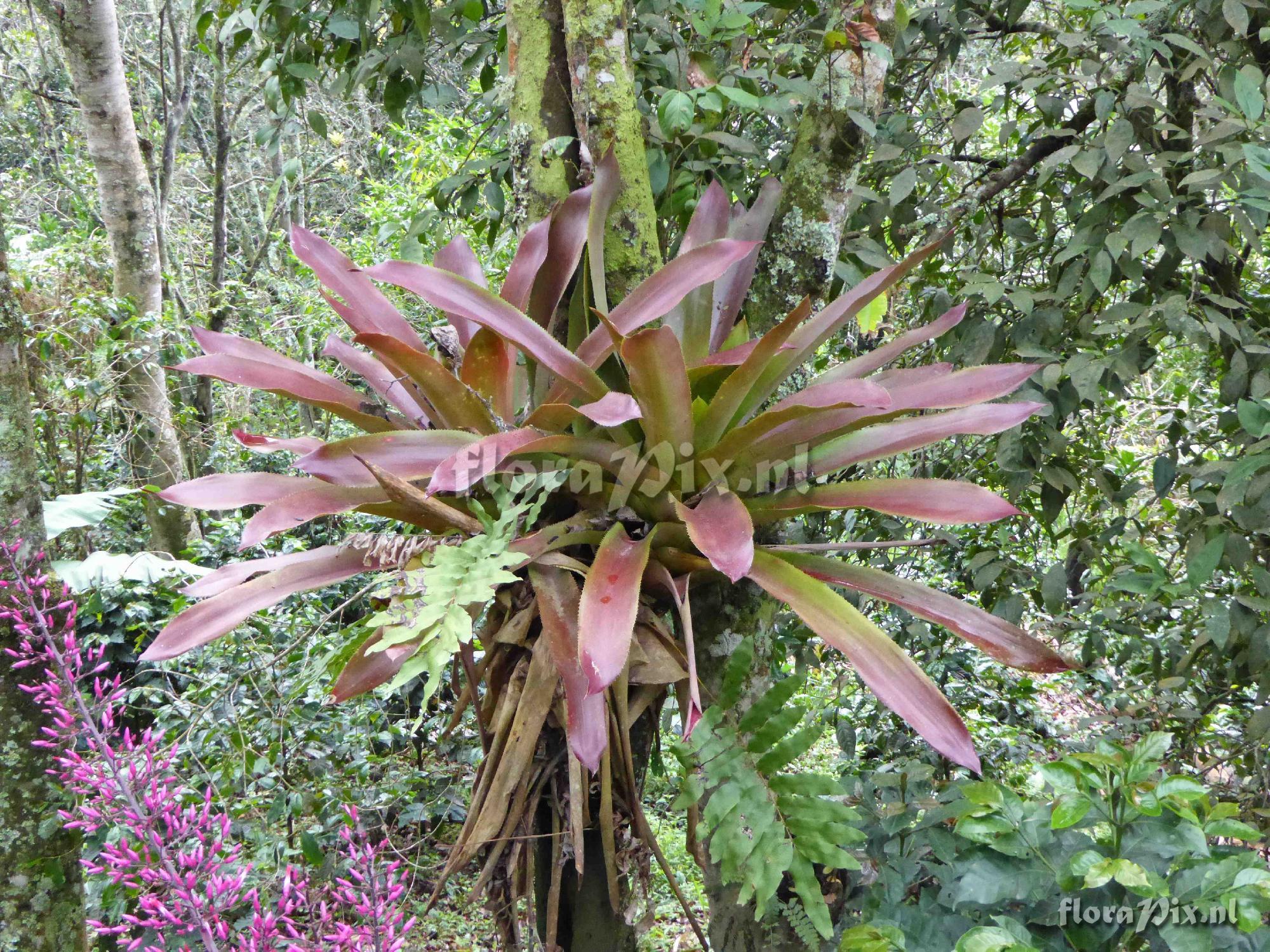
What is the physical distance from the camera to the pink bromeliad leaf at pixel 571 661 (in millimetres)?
1029

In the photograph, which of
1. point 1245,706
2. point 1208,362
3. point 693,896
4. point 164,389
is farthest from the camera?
point 164,389

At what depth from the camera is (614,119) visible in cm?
145

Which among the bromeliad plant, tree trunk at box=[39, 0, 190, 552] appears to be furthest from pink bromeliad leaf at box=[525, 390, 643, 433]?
tree trunk at box=[39, 0, 190, 552]

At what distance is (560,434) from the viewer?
1220 mm

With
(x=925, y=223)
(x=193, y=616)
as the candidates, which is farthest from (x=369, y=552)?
(x=925, y=223)

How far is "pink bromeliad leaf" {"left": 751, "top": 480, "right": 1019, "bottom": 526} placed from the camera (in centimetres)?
116

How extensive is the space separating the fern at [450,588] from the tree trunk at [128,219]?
326 centimetres

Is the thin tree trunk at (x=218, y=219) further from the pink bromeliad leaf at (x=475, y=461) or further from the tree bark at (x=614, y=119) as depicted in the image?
the pink bromeliad leaf at (x=475, y=461)

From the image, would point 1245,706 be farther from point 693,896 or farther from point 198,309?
point 198,309

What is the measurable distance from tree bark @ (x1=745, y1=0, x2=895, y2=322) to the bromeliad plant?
100mm

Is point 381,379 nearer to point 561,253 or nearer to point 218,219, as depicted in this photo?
point 561,253

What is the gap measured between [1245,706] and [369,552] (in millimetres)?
2213

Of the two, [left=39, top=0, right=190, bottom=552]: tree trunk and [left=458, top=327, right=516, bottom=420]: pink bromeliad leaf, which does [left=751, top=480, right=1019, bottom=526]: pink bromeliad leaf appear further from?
[left=39, top=0, right=190, bottom=552]: tree trunk

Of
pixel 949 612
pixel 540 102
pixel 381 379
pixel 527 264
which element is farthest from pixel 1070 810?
pixel 540 102
